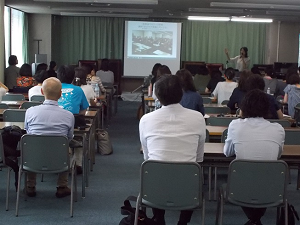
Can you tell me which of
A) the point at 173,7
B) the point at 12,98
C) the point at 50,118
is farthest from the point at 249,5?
the point at 50,118

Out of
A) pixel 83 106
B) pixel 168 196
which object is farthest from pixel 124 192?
pixel 168 196

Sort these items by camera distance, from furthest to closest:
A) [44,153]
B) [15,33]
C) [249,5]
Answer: [15,33], [249,5], [44,153]

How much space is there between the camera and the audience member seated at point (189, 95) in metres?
5.79

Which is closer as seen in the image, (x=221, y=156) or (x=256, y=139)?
(x=256, y=139)

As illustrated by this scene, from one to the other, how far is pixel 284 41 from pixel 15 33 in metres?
8.55

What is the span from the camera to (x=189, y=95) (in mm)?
5816

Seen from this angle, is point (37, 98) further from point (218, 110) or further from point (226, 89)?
point (226, 89)

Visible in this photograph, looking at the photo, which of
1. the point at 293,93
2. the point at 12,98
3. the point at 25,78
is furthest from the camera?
the point at 25,78

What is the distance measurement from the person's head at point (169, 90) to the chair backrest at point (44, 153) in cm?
118

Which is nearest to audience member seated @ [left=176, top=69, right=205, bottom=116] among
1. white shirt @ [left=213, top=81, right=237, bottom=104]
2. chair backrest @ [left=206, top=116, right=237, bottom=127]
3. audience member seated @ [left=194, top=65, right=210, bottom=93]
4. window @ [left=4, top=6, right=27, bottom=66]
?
chair backrest @ [left=206, top=116, right=237, bottom=127]

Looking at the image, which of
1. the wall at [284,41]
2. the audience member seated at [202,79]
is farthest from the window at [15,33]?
the wall at [284,41]

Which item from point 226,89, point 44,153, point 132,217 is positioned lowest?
point 132,217

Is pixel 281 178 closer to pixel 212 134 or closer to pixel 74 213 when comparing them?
pixel 212 134

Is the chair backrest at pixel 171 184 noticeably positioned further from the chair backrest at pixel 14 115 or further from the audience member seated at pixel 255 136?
the chair backrest at pixel 14 115
